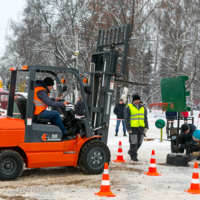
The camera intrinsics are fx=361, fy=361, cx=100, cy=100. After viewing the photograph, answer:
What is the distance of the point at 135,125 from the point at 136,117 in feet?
0.77

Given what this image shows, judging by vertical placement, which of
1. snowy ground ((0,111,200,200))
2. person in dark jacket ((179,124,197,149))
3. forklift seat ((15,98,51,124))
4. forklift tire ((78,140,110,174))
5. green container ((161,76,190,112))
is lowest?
snowy ground ((0,111,200,200))

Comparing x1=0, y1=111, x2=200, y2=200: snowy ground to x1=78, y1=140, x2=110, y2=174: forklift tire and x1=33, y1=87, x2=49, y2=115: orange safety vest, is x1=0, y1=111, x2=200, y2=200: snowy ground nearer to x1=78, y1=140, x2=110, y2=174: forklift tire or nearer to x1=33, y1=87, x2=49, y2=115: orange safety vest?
x1=78, y1=140, x2=110, y2=174: forklift tire

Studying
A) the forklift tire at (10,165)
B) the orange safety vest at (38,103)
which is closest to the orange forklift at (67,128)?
the forklift tire at (10,165)

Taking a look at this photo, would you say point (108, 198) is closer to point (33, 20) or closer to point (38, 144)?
point (38, 144)

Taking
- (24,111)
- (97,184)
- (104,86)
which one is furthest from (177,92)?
(24,111)

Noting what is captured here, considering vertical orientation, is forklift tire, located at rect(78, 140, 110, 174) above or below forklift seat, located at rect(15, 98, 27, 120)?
below

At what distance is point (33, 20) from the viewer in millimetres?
34844

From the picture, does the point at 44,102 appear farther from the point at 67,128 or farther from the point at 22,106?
the point at 67,128

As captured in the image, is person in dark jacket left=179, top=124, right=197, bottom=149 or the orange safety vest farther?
person in dark jacket left=179, top=124, right=197, bottom=149

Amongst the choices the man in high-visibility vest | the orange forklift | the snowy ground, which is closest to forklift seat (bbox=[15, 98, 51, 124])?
the orange forklift

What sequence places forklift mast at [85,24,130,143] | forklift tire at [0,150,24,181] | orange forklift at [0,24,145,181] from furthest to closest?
forklift mast at [85,24,130,143], orange forklift at [0,24,145,181], forklift tire at [0,150,24,181]

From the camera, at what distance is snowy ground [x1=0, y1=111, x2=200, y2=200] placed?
5988 mm

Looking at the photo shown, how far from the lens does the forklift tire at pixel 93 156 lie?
7598mm

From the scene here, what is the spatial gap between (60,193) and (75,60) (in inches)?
857
